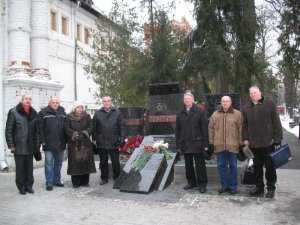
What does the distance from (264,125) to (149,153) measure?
262 centimetres

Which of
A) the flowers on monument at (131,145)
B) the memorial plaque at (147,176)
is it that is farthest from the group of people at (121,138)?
the flowers on monument at (131,145)

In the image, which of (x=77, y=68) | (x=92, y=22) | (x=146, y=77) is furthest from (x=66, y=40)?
(x=146, y=77)

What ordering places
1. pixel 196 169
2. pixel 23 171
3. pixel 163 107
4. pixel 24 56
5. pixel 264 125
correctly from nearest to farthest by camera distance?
pixel 264 125 → pixel 196 169 → pixel 23 171 → pixel 163 107 → pixel 24 56

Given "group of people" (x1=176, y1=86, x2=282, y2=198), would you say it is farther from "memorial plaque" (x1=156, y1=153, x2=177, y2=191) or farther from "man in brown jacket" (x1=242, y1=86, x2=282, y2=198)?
"memorial plaque" (x1=156, y1=153, x2=177, y2=191)

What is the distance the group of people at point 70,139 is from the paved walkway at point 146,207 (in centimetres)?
33

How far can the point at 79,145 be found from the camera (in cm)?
923

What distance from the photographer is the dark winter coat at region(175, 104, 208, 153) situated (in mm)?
8359

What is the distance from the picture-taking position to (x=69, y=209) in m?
7.27

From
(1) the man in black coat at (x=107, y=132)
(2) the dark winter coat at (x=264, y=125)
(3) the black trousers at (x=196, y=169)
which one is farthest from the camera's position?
(1) the man in black coat at (x=107, y=132)

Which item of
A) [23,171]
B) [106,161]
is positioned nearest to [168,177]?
[106,161]

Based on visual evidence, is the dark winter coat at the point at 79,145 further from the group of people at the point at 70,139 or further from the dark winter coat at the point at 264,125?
the dark winter coat at the point at 264,125

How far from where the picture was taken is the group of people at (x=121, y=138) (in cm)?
773

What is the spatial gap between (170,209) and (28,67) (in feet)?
27.1

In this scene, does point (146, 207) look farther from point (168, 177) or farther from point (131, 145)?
point (131, 145)
